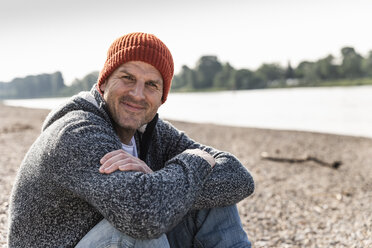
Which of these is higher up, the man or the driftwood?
the man

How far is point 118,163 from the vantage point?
6.20ft

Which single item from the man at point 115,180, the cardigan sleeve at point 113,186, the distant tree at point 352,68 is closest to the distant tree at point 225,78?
the distant tree at point 352,68

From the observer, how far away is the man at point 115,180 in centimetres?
182

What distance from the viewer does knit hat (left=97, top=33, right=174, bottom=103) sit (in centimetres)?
243

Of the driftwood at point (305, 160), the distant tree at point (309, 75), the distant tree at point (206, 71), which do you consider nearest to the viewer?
the driftwood at point (305, 160)

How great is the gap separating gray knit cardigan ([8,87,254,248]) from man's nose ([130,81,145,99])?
27cm

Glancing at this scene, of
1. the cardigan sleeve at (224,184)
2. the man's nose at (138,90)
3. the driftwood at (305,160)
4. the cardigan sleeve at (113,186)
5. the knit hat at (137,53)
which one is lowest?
the driftwood at (305,160)

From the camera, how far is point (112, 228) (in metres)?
1.91

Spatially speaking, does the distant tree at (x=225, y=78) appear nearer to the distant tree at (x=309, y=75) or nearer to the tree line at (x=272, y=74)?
the tree line at (x=272, y=74)

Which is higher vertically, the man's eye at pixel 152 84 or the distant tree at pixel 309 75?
the distant tree at pixel 309 75

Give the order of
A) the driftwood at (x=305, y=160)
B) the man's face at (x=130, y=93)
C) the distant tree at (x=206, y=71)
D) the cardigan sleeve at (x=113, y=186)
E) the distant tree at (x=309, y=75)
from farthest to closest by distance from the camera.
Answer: the distant tree at (x=206, y=71) → the distant tree at (x=309, y=75) → the driftwood at (x=305, y=160) → the man's face at (x=130, y=93) → the cardigan sleeve at (x=113, y=186)

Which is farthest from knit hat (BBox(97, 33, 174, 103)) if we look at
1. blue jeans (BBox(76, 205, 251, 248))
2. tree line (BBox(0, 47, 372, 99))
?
tree line (BBox(0, 47, 372, 99))

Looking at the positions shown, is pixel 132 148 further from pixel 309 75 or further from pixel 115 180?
pixel 309 75

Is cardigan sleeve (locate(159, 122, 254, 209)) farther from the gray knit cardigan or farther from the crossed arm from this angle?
the crossed arm
